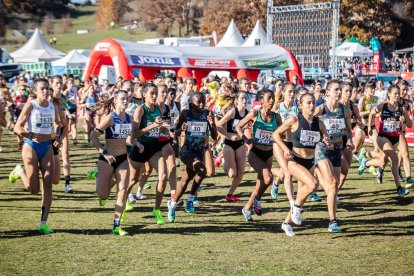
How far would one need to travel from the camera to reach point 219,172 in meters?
16.9

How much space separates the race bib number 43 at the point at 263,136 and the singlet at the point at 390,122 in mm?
3358

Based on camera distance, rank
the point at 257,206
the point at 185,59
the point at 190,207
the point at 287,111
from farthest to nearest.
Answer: the point at 185,59, the point at 287,111, the point at 190,207, the point at 257,206

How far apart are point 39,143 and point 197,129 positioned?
105 inches

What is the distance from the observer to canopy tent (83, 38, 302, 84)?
30422mm

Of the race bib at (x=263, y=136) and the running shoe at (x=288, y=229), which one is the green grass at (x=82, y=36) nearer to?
the race bib at (x=263, y=136)

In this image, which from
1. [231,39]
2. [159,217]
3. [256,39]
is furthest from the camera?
[231,39]

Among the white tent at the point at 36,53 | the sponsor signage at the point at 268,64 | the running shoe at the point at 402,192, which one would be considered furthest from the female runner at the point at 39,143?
the white tent at the point at 36,53

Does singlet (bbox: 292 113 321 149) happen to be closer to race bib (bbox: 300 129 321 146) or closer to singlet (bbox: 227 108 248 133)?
race bib (bbox: 300 129 321 146)

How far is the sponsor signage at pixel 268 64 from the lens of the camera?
34.2 m

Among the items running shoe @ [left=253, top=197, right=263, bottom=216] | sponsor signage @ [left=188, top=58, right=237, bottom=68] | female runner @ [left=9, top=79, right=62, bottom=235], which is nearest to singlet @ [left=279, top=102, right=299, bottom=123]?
running shoe @ [left=253, top=197, right=263, bottom=216]

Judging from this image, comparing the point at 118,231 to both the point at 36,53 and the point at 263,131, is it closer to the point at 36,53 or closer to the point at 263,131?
the point at 263,131

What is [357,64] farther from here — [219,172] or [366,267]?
[366,267]

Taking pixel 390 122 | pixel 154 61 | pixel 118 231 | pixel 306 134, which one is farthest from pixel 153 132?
pixel 154 61

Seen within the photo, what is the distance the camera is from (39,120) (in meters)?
9.66
